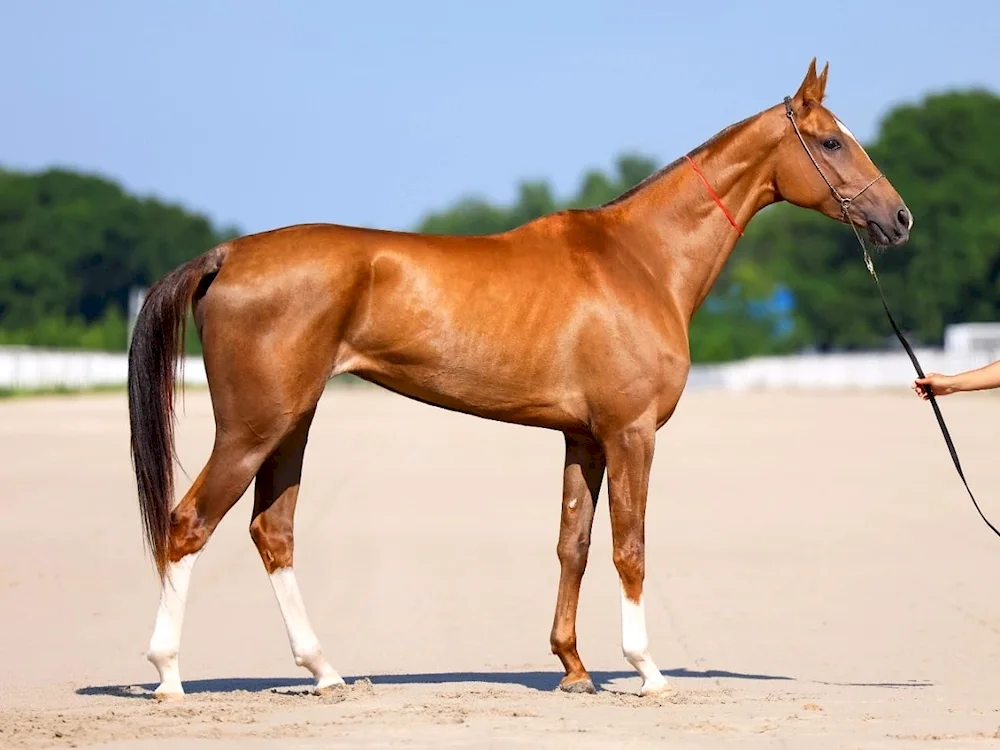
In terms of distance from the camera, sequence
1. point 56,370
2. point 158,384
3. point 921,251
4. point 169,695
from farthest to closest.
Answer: point 921,251 < point 56,370 < point 158,384 < point 169,695

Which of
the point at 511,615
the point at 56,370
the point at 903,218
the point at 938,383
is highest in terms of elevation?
the point at 56,370

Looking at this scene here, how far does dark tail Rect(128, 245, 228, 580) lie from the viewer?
709 cm

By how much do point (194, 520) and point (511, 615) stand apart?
132 inches

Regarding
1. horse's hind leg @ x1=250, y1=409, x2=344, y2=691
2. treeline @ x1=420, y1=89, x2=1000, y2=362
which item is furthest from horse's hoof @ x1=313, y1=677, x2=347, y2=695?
treeline @ x1=420, y1=89, x2=1000, y2=362

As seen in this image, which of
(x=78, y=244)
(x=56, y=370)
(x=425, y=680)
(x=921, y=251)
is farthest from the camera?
(x=78, y=244)

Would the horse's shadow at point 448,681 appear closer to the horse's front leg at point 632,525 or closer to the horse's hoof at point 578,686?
the horse's hoof at point 578,686

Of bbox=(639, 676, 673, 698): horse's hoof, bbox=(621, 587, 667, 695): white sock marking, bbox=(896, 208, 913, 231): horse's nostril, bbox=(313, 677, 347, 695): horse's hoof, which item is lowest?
bbox=(313, 677, 347, 695): horse's hoof

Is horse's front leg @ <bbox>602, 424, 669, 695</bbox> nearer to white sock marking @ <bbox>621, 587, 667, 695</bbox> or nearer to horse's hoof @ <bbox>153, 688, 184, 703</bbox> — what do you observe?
white sock marking @ <bbox>621, 587, 667, 695</bbox>

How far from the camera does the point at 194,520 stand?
276 inches

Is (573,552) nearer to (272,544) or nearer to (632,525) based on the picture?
(632,525)

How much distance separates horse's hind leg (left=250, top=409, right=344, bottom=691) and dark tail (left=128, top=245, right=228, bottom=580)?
1.45ft

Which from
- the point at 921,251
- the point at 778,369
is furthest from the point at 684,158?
the point at 921,251

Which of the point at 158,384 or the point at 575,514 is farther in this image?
the point at 575,514

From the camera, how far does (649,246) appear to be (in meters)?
7.78
